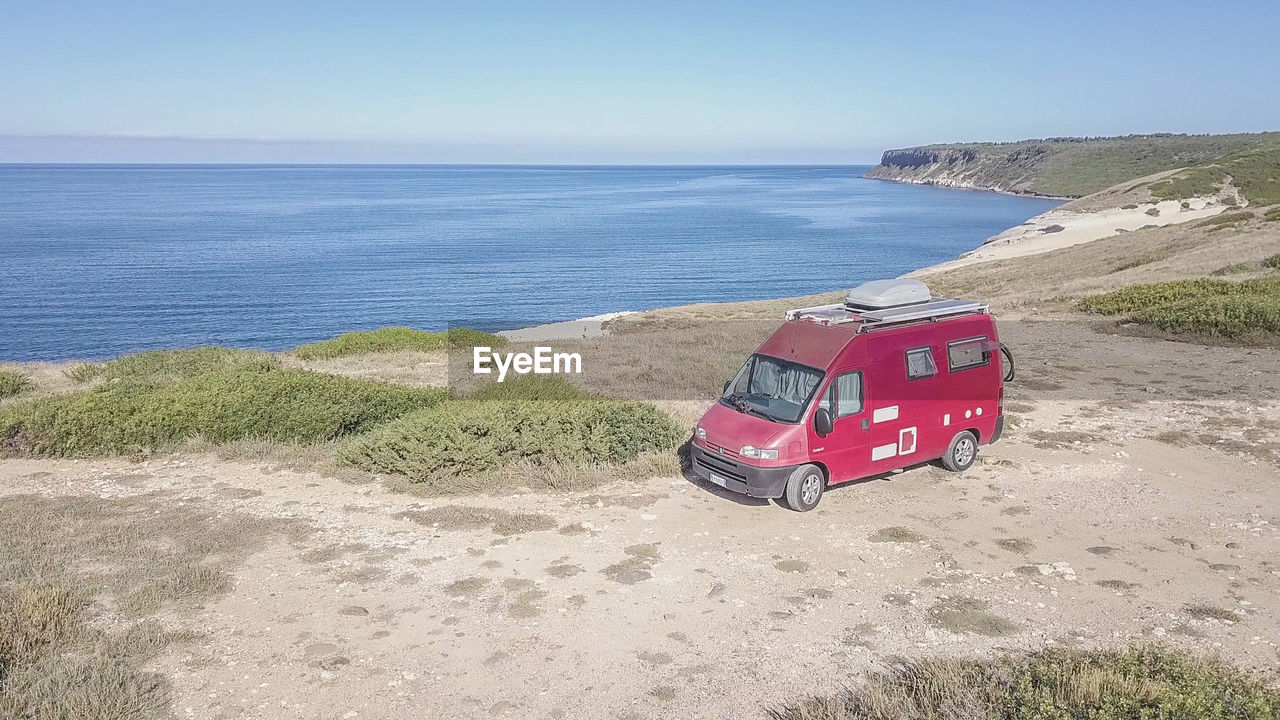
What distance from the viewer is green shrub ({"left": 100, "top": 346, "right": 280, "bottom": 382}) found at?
859 inches

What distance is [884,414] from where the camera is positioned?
1189 cm

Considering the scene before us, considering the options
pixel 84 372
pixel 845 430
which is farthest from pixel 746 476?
pixel 84 372

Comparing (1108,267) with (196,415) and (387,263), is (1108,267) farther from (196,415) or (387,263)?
(387,263)

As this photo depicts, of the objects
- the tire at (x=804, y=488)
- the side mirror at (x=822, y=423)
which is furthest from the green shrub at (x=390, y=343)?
the side mirror at (x=822, y=423)

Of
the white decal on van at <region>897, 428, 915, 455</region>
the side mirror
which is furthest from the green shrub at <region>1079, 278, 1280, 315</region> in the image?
the side mirror

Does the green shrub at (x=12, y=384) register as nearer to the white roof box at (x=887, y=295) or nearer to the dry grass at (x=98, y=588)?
the dry grass at (x=98, y=588)

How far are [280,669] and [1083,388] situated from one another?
1654 centimetres

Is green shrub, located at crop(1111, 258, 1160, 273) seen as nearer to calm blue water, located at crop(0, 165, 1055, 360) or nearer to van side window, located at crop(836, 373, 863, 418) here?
calm blue water, located at crop(0, 165, 1055, 360)

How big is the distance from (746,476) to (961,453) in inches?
154

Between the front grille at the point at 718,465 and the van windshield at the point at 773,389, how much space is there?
2.68ft

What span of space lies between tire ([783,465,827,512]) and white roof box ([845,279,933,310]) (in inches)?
111

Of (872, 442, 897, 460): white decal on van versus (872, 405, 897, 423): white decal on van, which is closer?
(872, 405, 897, 423): white decal on van

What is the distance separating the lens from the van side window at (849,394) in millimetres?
11453

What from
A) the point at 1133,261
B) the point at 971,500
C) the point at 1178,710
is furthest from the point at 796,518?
the point at 1133,261
